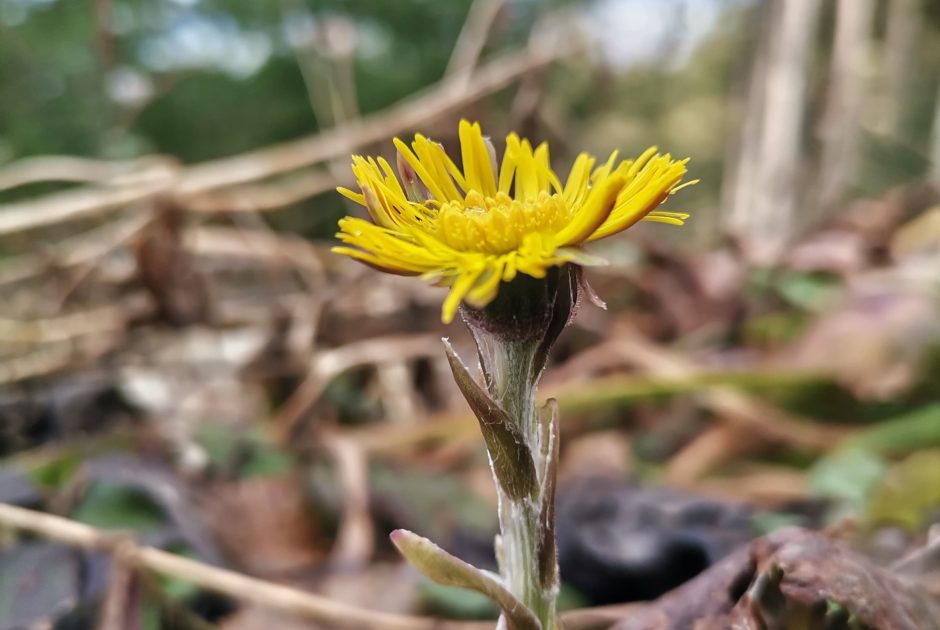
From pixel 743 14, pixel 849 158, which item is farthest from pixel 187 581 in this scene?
pixel 743 14

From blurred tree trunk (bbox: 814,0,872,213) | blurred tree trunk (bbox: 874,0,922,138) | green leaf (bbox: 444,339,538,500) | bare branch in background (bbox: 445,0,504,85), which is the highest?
blurred tree trunk (bbox: 874,0,922,138)

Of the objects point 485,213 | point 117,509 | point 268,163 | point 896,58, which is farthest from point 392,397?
point 896,58

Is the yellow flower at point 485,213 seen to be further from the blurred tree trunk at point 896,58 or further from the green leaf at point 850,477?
the blurred tree trunk at point 896,58

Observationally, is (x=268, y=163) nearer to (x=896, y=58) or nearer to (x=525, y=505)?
(x=525, y=505)

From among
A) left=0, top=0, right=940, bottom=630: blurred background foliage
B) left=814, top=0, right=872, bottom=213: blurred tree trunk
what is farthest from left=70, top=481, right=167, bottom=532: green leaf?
left=814, top=0, right=872, bottom=213: blurred tree trunk

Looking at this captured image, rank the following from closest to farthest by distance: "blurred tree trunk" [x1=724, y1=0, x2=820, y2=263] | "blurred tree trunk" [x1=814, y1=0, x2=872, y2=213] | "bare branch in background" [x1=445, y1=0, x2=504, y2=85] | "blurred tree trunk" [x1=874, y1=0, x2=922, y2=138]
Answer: "bare branch in background" [x1=445, y1=0, x2=504, y2=85], "blurred tree trunk" [x1=814, y1=0, x2=872, y2=213], "blurred tree trunk" [x1=724, y1=0, x2=820, y2=263], "blurred tree trunk" [x1=874, y1=0, x2=922, y2=138]

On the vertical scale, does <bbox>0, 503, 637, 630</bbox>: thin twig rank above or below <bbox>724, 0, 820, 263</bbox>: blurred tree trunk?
below

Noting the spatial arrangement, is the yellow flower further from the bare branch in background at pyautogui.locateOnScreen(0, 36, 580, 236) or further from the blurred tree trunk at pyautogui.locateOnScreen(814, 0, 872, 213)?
the blurred tree trunk at pyautogui.locateOnScreen(814, 0, 872, 213)
